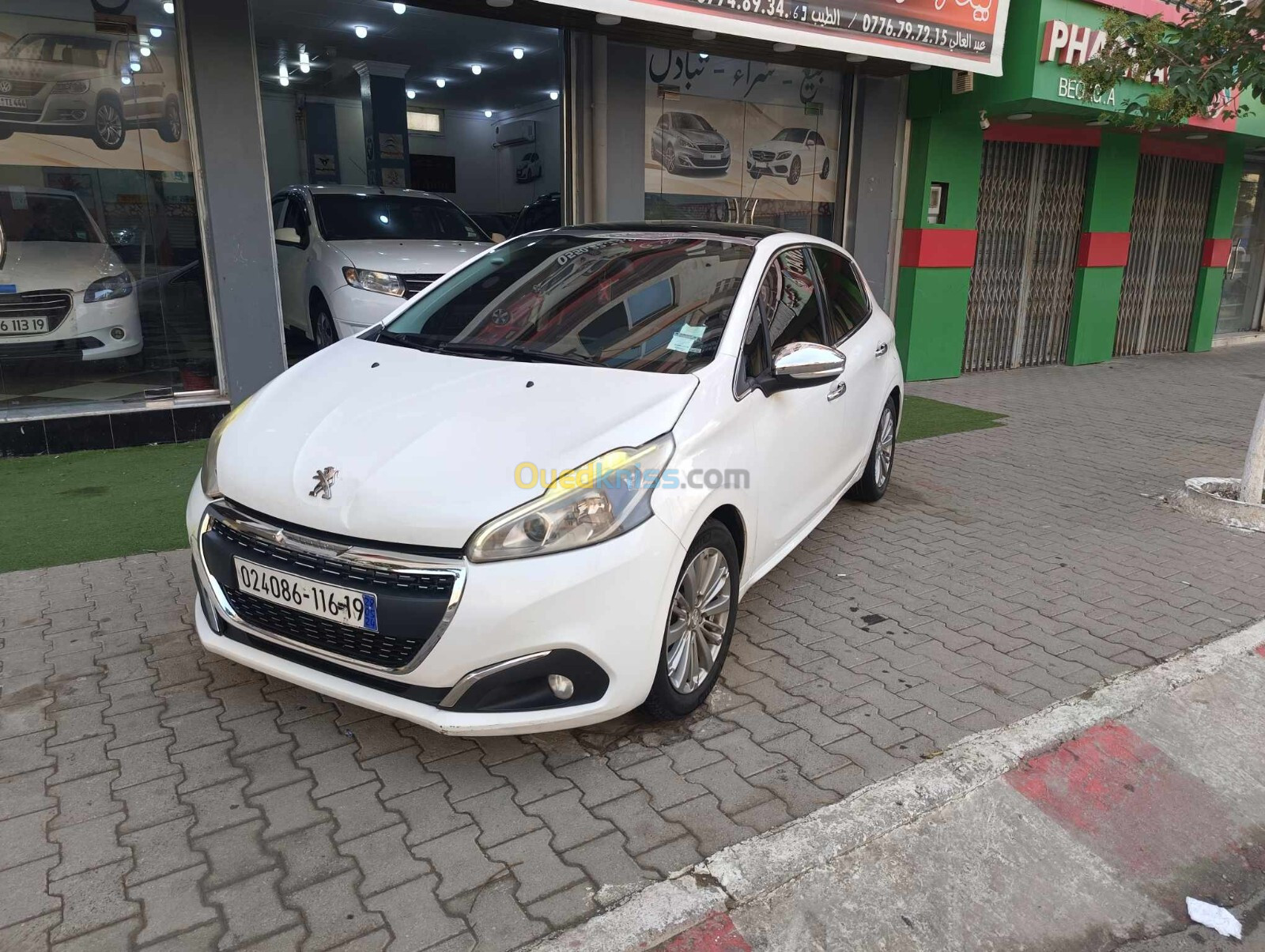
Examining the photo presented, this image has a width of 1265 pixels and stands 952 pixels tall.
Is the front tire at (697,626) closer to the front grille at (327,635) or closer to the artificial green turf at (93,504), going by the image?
the front grille at (327,635)

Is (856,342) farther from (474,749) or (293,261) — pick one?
(293,261)

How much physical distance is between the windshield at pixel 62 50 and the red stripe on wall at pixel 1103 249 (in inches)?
429

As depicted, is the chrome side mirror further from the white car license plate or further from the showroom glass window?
the showroom glass window

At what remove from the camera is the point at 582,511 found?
2664mm

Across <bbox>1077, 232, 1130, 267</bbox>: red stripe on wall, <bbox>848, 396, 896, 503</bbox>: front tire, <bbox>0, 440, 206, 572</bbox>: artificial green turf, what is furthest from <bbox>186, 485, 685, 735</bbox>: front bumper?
<bbox>1077, 232, 1130, 267</bbox>: red stripe on wall

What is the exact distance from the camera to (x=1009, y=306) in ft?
37.4

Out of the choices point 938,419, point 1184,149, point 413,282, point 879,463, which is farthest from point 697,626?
point 1184,149

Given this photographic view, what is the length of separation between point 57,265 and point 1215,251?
49.6 ft

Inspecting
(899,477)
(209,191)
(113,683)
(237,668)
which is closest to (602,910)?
(237,668)

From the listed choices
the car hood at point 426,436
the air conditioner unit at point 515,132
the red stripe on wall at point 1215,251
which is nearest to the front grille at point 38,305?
the car hood at point 426,436

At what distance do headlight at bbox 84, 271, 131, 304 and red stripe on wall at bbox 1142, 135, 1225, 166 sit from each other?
11865 mm

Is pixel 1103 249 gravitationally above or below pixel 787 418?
above

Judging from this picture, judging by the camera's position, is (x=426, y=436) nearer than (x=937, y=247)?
Yes

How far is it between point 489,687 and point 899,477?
15.1 ft
